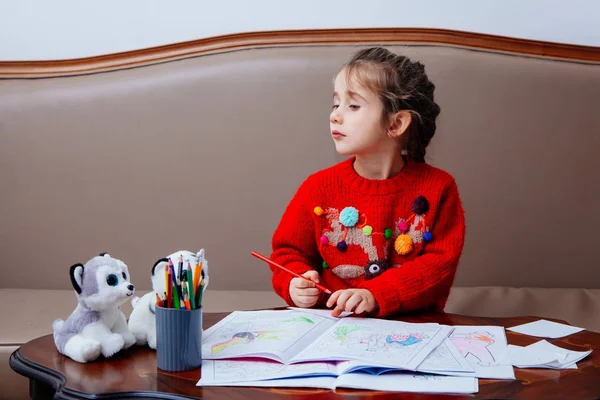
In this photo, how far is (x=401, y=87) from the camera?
1.23 metres

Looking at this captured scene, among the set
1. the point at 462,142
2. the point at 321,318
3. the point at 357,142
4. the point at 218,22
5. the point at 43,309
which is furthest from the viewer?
the point at 218,22

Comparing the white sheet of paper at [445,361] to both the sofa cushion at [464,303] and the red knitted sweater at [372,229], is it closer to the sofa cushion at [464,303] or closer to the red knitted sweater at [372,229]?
the red knitted sweater at [372,229]

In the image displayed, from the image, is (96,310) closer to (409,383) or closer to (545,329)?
(409,383)

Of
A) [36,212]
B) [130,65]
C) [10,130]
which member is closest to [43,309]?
[36,212]

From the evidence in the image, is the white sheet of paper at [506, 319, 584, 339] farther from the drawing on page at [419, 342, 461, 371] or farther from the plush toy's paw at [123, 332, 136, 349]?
the plush toy's paw at [123, 332, 136, 349]

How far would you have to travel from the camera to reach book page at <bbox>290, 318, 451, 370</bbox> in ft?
2.66

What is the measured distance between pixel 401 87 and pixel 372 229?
24cm

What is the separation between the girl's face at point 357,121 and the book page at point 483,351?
36 cm

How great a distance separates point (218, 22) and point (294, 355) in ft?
4.46

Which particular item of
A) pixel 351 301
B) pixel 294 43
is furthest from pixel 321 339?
pixel 294 43

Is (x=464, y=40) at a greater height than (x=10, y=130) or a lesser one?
greater

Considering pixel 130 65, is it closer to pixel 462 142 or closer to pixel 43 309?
pixel 43 309

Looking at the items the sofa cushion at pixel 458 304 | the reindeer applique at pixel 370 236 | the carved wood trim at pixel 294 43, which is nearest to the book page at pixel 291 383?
the reindeer applique at pixel 370 236

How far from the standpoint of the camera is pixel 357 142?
120 centimetres
